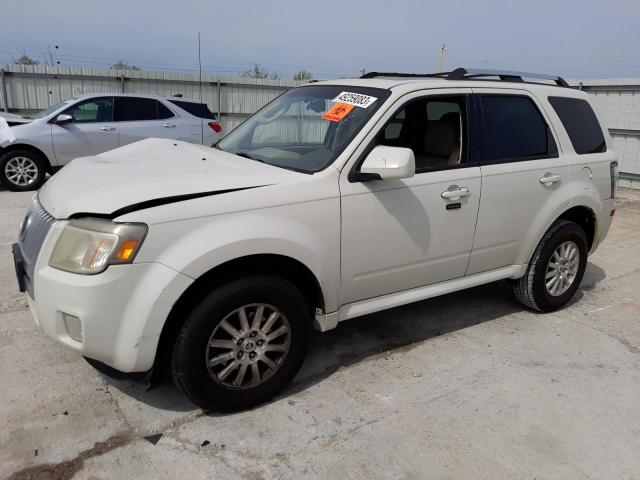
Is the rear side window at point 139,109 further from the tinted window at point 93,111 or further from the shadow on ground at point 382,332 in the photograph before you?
the shadow on ground at point 382,332

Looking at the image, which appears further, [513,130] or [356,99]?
[513,130]

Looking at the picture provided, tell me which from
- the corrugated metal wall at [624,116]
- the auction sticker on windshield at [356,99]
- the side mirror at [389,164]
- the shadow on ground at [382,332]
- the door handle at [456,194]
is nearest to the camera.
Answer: the side mirror at [389,164]

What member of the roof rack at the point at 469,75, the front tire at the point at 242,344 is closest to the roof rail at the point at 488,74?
the roof rack at the point at 469,75

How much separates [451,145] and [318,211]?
1.44m

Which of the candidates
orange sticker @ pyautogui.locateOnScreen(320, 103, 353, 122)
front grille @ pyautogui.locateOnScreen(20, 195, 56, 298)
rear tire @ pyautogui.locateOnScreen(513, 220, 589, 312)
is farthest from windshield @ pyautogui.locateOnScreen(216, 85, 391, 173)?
rear tire @ pyautogui.locateOnScreen(513, 220, 589, 312)

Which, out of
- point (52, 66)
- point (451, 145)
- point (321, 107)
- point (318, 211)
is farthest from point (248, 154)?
point (52, 66)

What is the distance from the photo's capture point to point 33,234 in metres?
2.90

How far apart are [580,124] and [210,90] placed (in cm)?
1322

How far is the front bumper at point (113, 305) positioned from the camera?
2.53 m

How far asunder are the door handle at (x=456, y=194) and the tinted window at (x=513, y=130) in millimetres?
366

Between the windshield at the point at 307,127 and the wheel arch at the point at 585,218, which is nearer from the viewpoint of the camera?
the windshield at the point at 307,127

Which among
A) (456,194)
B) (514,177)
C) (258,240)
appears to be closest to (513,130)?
A: (514,177)

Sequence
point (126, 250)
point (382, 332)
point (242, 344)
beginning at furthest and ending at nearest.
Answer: point (382, 332), point (242, 344), point (126, 250)

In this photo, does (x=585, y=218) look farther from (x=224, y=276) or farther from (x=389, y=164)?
(x=224, y=276)
